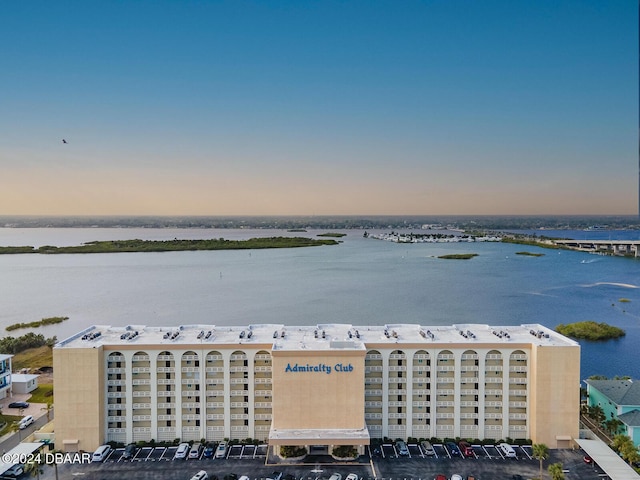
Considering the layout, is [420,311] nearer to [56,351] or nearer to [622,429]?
[622,429]

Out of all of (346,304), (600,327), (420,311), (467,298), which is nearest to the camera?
(600,327)

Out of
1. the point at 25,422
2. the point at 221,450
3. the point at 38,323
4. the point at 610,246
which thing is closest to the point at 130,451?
the point at 221,450

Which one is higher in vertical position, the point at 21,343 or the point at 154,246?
the point at 154,246

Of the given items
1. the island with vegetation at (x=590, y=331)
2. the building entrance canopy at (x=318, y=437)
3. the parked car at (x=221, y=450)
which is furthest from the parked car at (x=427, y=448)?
the island with vegetation at (x=590, y=331)

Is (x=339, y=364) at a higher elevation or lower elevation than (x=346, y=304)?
higher

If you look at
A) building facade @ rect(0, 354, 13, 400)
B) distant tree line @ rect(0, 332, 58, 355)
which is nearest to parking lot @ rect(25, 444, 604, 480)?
building facade @ rect(0, 354, 13, 400)

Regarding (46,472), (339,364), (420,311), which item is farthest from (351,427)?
(420,311)

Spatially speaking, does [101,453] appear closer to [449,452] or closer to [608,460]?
[449,452]
